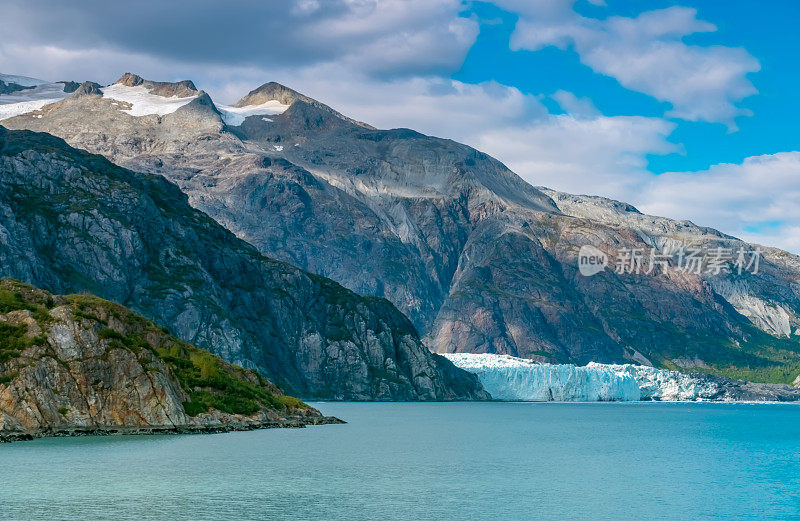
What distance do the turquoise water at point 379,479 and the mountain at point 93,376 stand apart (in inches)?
228

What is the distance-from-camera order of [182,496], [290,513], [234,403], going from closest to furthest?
[290,513], [182,496], [234,403]

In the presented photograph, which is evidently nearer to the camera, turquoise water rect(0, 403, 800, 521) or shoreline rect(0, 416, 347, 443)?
turquoise water rect(0, 403, 800, 521)

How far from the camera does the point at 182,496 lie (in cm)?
7438

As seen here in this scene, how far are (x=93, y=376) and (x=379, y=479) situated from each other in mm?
48860

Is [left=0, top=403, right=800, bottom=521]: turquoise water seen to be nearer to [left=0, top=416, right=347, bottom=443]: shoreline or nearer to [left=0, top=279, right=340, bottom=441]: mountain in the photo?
[left=0, top=416, right=347, bottom=443]: shoreline

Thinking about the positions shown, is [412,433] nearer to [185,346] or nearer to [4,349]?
[185,346]

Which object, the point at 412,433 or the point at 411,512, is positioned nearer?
the point at 411,512

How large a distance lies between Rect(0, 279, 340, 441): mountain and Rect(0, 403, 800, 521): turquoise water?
5.78 meters

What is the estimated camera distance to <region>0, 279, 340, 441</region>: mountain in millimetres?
114312

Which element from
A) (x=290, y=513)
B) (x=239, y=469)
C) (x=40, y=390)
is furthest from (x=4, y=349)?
(x=290, y=513)

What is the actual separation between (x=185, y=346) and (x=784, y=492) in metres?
98.0

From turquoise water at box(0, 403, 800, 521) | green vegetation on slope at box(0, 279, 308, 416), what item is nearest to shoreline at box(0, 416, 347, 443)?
turquoise water at box(0, 403, 800, 521)

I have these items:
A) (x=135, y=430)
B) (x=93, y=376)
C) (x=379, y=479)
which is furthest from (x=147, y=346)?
(x=379, y=479)

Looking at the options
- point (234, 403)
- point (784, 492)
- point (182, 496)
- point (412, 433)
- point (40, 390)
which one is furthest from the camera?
point (412, 433)
